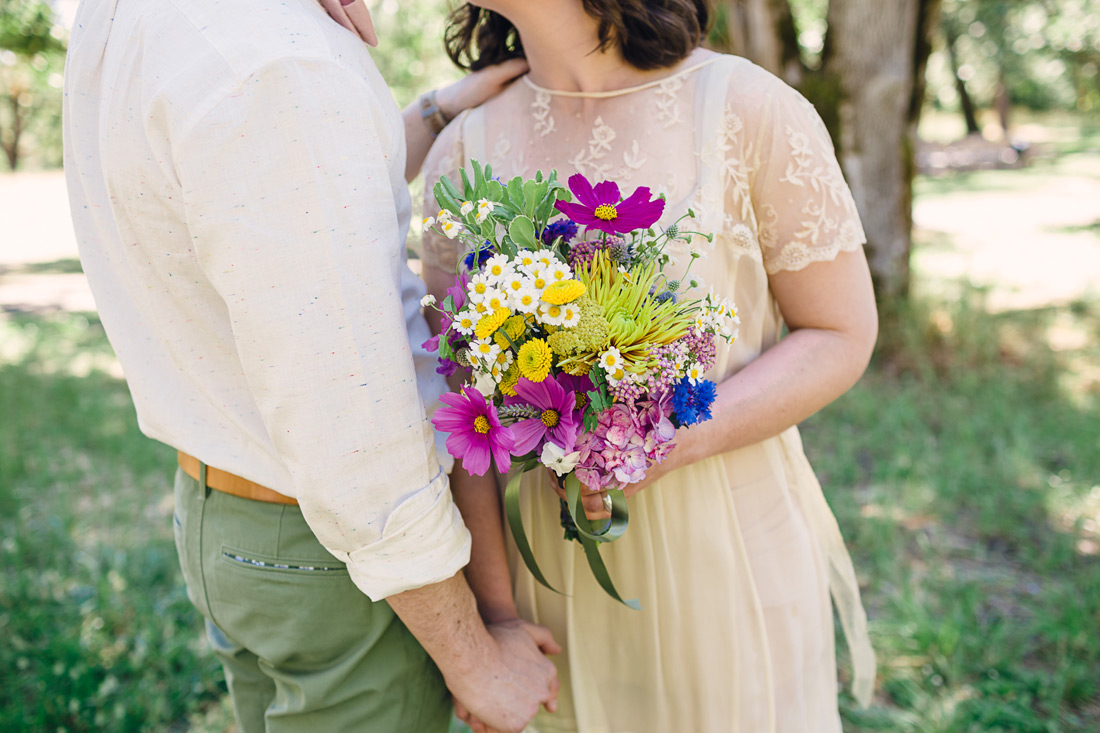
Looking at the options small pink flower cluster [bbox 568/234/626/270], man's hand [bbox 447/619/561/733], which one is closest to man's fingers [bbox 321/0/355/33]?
small pink flower cluster [bbox 568/234/626/270]

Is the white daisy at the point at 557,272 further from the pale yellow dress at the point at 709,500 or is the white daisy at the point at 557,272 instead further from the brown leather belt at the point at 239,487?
the brown leather belt at the point at 239,487

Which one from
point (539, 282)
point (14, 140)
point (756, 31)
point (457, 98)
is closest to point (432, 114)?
point (457, 98)

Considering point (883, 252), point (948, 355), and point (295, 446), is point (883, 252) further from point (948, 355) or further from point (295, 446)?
Result: point (295, 446)

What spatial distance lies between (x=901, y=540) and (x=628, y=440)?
301cm

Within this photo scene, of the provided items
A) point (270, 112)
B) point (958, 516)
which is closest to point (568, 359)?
point (270, 112)

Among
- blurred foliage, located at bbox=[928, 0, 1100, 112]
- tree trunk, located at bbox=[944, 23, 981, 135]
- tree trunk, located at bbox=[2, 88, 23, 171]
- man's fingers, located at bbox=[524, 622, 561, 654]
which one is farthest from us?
tree trunk, located at bbox=[2, 88, 23, 171]

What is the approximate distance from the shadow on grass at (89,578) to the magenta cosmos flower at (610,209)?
265 centimetres

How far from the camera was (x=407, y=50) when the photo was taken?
10375 millimetres

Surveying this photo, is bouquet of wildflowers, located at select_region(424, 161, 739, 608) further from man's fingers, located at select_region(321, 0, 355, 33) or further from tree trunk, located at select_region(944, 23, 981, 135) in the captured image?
tree trunk, located at select_region(944, 23, 981, 135)

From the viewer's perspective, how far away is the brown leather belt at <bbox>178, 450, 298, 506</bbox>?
51.8 inches

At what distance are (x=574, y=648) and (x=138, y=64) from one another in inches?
51.9

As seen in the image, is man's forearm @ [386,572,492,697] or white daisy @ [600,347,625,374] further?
man's forearm @ [386,572,492,697]

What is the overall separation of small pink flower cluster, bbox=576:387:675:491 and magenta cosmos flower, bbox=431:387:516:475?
0.40ft

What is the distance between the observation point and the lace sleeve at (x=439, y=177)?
167 cm
